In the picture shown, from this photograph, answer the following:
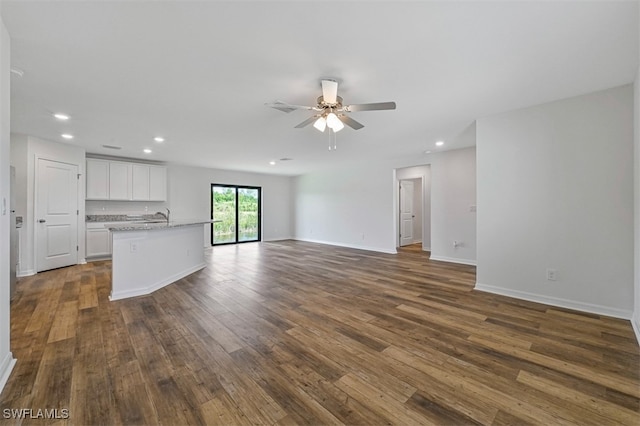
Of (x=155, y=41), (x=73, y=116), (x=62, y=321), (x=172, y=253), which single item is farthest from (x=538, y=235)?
(x=73, y=116)

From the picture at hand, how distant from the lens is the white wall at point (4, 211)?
1.73 metres

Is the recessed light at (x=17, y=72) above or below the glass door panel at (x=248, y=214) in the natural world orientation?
above

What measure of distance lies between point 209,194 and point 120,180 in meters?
2.27

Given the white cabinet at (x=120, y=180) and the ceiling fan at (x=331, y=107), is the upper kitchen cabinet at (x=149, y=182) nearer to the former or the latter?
the white cabinet at (x=120, y=180)

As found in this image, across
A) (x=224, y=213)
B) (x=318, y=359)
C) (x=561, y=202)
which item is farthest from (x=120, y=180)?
(x=561, y=202)

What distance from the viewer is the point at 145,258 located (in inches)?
142

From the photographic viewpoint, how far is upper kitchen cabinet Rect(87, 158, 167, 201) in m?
5.71

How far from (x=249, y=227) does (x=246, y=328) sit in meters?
6.68

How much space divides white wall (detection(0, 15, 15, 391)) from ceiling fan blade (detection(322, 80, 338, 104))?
2.26 meters

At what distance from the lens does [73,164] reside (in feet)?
17.0

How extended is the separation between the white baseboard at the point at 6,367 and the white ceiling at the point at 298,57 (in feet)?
7.61

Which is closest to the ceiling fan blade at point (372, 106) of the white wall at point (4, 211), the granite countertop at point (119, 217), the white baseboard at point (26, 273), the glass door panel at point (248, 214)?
the white wall at point (4, 211)

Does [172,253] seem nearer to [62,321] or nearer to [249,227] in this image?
[62,321]

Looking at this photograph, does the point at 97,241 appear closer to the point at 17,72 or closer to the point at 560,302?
the point at 17,72
